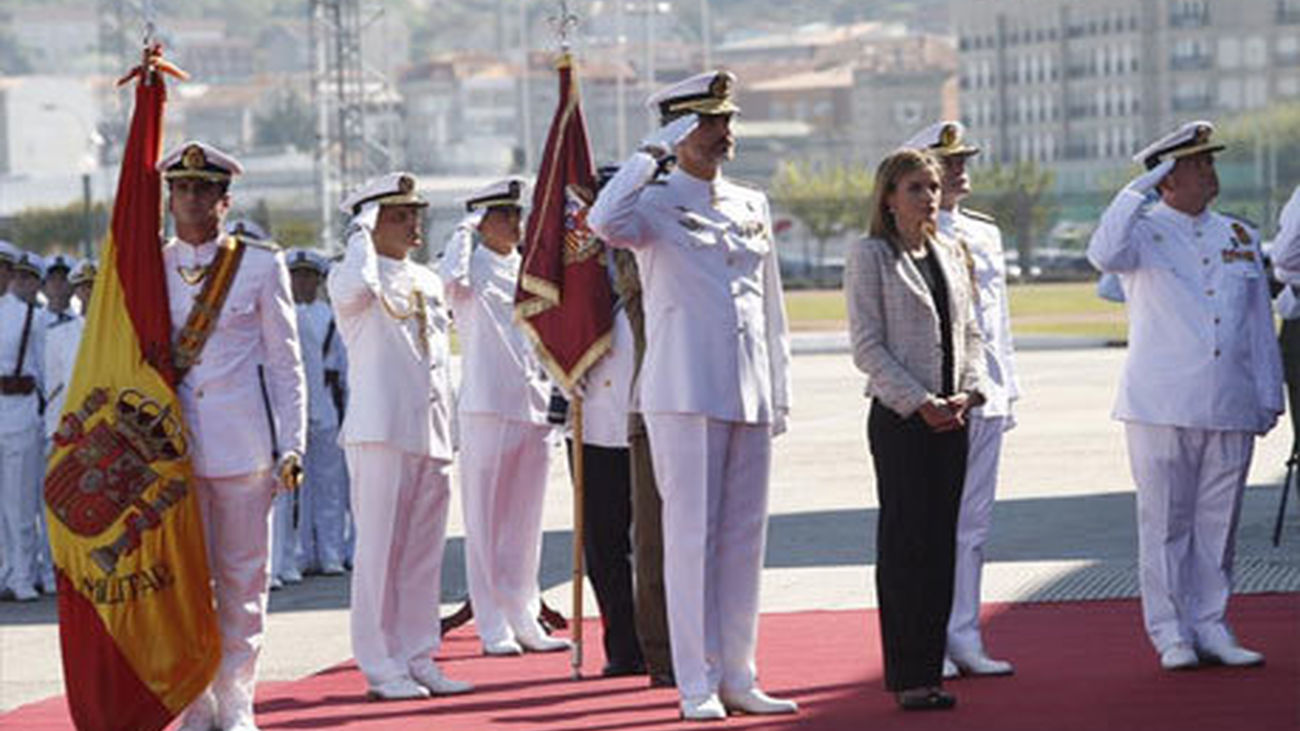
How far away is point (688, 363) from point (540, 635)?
3129 millimetres

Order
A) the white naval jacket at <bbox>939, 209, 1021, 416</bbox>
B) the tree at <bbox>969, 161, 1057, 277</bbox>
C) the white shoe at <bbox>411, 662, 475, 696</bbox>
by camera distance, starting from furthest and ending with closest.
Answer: the tree at <bbox>969, 161, 1057, 277</bbox> < the white shoe at <bbox>411, 662, 475, 696</bbox> < the white naval jacket at <bbox>939, 209, 1021, 416</bbox>

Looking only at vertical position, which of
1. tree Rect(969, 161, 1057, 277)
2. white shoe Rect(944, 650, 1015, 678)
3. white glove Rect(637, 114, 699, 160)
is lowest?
tree Rect(969, 161, 1057, 277)

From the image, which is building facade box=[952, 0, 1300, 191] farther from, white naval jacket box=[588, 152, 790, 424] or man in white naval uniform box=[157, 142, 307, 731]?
man in white naval uniform box=[157, 142, 307, 731]

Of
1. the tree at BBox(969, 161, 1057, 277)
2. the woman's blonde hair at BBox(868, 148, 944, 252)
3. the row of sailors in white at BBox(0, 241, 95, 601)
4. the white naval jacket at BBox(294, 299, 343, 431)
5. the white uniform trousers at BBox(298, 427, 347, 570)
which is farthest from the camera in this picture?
the tree at BBox(969, 161, 1057, 277)

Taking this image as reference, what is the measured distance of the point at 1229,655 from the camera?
12.0 metres

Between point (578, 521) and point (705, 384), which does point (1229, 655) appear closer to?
point (705, 384)

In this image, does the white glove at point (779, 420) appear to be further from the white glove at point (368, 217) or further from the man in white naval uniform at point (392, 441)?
the white glove at point (368, 217)

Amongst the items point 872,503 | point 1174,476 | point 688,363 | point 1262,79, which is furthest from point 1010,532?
point 1262,79

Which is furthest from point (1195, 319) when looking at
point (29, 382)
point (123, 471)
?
point (29, 382)

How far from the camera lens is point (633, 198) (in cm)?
1125

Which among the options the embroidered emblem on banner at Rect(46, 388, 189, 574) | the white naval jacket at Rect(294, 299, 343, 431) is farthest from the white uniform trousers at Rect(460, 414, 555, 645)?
the white naval jacket at Rect(294, 299, 343, 431)

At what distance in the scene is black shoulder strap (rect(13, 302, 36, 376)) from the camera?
59.5 feet

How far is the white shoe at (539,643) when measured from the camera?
46.3 ft

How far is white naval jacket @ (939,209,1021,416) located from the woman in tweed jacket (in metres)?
0.90
